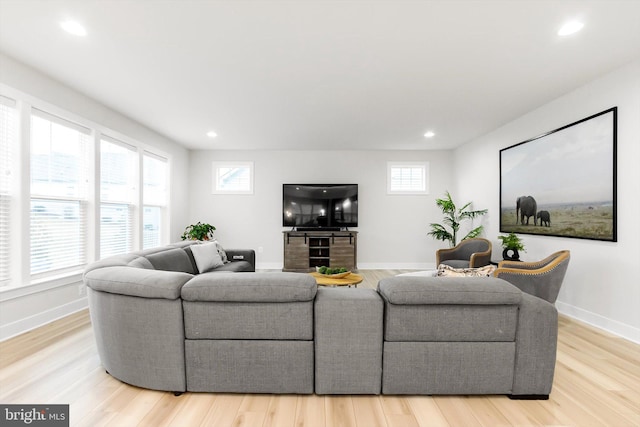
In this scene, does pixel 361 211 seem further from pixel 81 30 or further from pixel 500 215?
pixel 81 30

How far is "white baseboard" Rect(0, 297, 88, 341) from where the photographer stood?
270 centimetres

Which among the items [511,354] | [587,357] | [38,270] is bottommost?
[587,357]

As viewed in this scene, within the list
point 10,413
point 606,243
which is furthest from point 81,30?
point 606,243

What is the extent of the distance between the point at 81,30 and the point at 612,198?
16.0ft

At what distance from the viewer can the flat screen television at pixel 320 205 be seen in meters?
6.26

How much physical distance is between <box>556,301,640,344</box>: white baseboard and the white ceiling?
2449mm

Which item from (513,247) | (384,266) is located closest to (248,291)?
(513,247)

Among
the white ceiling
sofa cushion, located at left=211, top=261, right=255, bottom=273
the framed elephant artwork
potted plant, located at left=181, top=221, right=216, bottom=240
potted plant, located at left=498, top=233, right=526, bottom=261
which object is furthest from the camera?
potted plant, located at left=181, top=221, right=216, bottom=240

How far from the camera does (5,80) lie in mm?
2719

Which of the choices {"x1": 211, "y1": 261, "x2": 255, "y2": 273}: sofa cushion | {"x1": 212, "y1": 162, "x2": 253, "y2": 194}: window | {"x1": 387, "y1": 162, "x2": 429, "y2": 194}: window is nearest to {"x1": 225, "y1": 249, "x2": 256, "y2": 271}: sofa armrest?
{"x1": 211, "y1": 261, "x2": 255, "y2": 273}: sofa cushion

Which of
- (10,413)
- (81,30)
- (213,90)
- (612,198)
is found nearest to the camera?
(10,413)

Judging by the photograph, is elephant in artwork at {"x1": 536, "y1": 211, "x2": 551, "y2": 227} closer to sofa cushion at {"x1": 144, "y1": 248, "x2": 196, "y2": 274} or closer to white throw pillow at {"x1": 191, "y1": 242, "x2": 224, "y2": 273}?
white throw pillow at {"x1": 191, "y1": 242, "x2": 224, "y2": 273}

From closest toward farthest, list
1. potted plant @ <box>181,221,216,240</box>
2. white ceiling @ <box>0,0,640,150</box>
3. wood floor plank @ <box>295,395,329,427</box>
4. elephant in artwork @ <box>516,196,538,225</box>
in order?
wood floor plank @ <box>295,395,329,427</box> → white ceiling @ <box>0,0,640,150</box> → elephant in artwork @ <box>516,196,538,225</box> → potted plant @ <box>181,221,216,240</box>

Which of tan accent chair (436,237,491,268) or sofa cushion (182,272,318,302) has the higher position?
sofa cushion (182,272,318,302)
